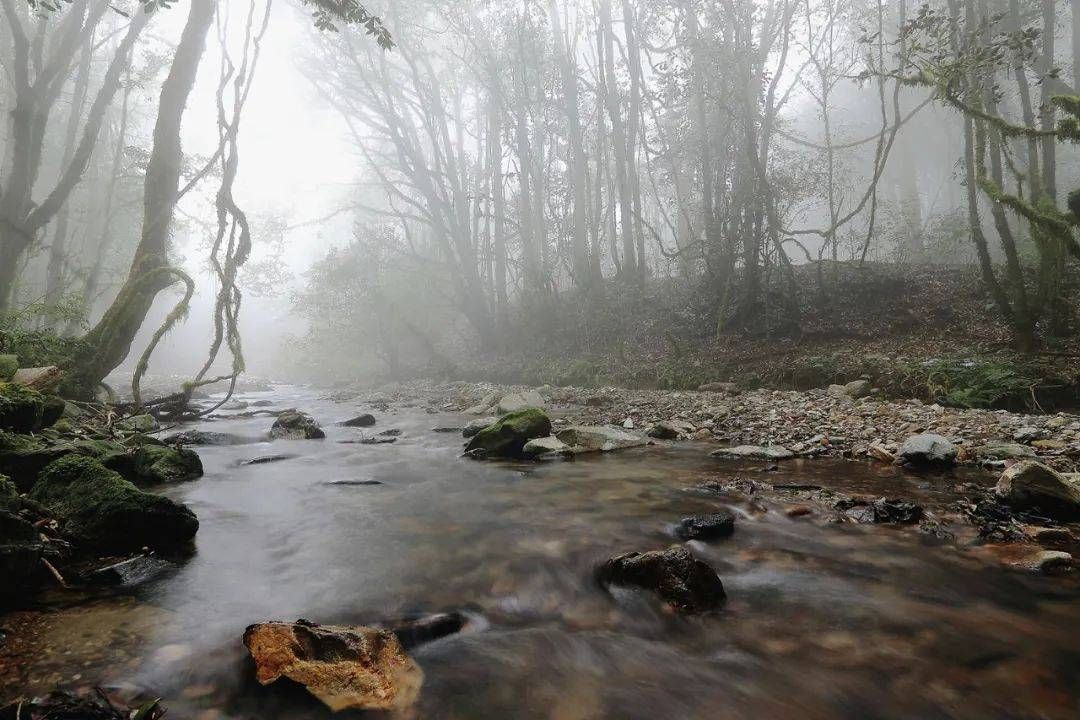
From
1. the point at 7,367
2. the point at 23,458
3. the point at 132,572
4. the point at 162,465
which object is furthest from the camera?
the point at 7,367

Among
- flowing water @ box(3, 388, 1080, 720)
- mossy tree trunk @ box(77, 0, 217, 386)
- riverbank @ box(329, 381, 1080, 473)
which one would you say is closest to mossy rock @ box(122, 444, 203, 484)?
flowing water @ box(3, 388, 1080, 720)

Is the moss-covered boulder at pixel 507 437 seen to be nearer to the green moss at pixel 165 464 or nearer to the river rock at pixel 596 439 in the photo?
the river rock at pixel 596 439

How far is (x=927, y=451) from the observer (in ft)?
15.8

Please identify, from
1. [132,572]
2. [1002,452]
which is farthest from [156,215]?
[1002,452]

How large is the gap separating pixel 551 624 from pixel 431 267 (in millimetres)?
24451

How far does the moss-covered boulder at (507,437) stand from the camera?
673 centimetres

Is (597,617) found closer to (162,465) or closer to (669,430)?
(669,430)

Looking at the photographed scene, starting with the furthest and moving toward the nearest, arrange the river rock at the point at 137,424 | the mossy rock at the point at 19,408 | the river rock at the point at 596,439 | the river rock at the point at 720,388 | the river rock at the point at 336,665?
the river rock at the point at 720,388 → the river rock at the point at 137,424 → the river rock at the point at 596,439 → the mossy rock at the point at 19,408 → the river rock at the point at 336,665

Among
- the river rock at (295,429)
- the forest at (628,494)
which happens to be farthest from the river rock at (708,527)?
the river rock at (295,429)

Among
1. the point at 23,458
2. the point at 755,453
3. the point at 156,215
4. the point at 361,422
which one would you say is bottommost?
the point at 361,422

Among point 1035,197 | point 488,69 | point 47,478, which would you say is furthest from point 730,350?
point 488,69

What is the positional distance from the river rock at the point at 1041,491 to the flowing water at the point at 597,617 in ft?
1.51

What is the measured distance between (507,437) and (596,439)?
116 cm

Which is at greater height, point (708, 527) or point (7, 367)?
point (7, 367)
